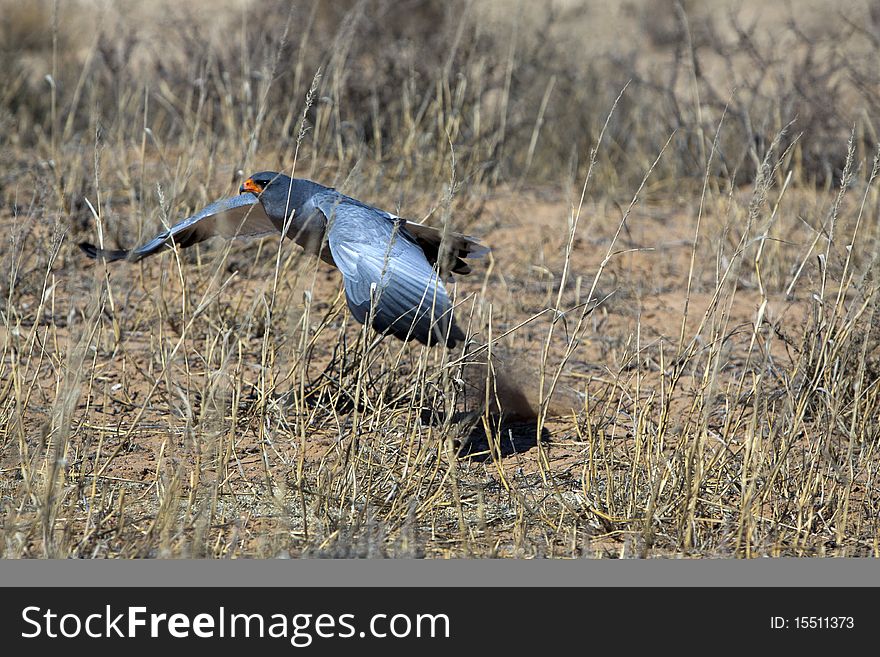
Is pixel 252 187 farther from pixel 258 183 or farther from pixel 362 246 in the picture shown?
pixel 362 246

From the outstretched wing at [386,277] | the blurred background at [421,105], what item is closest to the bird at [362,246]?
the outstretched wing at [386,277]

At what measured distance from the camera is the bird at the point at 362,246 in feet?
11.3

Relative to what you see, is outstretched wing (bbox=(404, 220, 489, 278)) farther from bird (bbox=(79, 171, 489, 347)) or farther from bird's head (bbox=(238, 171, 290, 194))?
bird's head (bbox=(238, 171, 290, 194))

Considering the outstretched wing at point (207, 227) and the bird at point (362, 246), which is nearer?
the bird at point (362, 246)

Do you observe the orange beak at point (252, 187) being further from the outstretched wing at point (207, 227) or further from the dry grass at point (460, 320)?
the dry grass at point (460, 320)

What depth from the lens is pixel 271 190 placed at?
13.7 feet

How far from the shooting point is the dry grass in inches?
121

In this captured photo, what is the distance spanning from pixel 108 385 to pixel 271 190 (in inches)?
39.8

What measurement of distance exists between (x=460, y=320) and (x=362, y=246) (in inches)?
49.6

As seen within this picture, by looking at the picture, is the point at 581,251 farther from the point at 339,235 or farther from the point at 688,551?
the point at 688,551

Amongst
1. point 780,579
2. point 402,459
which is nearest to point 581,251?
point 402,459

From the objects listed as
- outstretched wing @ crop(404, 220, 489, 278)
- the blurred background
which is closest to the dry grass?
the blurred background

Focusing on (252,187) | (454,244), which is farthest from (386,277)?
(252,187)

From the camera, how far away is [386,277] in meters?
3.48
